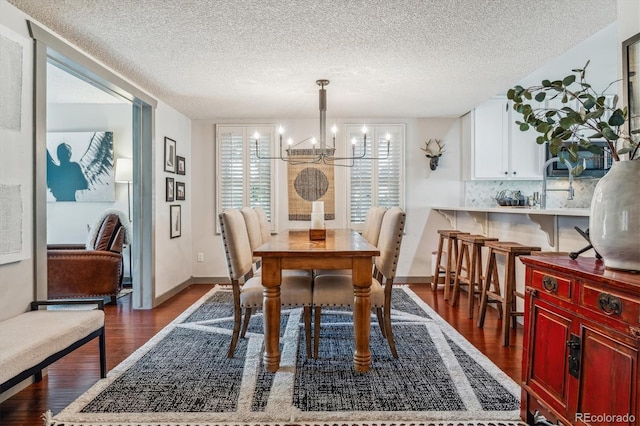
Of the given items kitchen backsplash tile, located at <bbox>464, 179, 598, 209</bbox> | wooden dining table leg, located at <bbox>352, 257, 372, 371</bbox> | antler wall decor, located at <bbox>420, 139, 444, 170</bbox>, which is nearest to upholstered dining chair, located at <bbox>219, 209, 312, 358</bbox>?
wooden dining table leg, located at <bbox>352, 257, 372, 371</bbox>

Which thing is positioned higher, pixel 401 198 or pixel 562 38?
pixel 562 38

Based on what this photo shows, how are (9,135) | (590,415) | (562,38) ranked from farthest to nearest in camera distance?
(562,38)
(9,135)
(590,415)

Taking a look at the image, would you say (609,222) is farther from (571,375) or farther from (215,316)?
(215,316)

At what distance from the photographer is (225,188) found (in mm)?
5340

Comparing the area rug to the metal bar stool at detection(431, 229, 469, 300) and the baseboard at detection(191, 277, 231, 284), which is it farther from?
the baseboard at detection(191, 277, 231, 284)

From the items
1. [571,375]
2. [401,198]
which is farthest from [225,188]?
[571,375]

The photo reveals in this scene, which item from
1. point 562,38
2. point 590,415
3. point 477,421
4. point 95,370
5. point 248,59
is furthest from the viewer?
point 248,59

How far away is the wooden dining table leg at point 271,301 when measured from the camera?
2338 mm

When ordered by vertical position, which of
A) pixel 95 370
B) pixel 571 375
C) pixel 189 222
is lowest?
pixel 95 370

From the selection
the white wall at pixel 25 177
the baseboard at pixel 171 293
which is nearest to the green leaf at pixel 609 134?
the white wall at pixel 25 177

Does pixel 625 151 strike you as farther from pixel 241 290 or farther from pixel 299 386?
pixel 241 290

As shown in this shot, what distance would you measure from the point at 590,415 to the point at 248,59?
313cm

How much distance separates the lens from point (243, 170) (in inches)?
210

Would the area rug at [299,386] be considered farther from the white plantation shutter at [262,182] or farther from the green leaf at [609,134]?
the white plantation shutter at [262,182]
